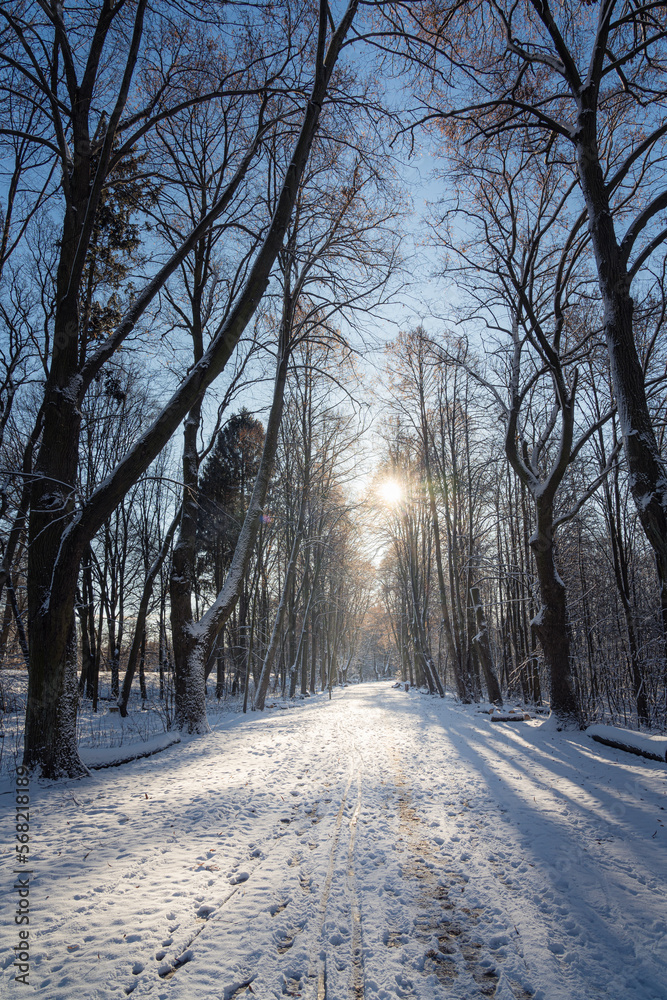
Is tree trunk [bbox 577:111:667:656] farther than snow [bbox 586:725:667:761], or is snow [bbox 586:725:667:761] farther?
snow [bbox 586:725:667:761]

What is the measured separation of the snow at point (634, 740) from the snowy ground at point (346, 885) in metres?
0.46

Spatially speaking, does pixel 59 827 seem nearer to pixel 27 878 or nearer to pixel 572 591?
pixel 27 878

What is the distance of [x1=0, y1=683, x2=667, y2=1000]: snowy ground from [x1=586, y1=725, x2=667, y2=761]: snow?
0.46 meters

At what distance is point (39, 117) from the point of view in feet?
26.3

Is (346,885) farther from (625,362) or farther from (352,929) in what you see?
(625,362)

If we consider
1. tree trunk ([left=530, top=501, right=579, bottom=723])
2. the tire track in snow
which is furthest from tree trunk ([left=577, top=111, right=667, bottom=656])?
the tire track in snow

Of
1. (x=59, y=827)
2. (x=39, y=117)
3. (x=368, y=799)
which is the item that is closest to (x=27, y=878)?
(x=59, y=827)

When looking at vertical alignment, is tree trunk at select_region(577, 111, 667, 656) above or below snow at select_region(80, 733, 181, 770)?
above

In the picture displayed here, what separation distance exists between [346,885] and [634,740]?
221 inches

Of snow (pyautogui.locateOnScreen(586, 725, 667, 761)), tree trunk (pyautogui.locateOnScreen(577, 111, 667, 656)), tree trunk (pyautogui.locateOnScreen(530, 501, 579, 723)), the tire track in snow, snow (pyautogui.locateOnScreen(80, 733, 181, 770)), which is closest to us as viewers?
the tire track in snow

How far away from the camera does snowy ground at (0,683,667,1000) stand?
82.3 inches

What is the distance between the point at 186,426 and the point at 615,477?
607 inches

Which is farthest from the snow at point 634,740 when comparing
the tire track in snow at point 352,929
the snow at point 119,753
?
the snow at point 119,753

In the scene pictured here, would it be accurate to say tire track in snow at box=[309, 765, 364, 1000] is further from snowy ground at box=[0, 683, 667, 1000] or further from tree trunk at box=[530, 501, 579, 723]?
tree trunk at box=[530, 501, 579, 723]
